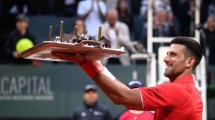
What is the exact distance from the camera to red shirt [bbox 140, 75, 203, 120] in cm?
416

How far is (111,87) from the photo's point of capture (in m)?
4.03

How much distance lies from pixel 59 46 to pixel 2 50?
8383mm

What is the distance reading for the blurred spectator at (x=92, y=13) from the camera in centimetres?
1159

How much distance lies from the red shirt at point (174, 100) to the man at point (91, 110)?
5.73m

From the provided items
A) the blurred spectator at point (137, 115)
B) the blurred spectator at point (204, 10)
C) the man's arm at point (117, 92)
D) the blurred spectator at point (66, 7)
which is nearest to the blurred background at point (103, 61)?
the blurred spectator at point (204, 10)

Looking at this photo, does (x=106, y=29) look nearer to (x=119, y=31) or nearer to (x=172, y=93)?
(x=119, y=31)

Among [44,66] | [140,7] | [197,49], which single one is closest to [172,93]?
[197,49]

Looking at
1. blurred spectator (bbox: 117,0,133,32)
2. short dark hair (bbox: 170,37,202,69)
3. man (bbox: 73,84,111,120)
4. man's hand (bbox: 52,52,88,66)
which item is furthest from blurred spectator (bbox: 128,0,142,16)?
man's hand (bbox: 52,52,88,66)

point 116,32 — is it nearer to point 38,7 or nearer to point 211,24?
point 211,24

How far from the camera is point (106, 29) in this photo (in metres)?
Answer: 11.3

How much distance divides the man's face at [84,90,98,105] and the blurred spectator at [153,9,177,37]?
1.60 m

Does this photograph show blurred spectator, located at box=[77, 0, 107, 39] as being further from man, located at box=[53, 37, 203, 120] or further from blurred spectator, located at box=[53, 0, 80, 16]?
man, located at box=[53, 37, 203, 120]

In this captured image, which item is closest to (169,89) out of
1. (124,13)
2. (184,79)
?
(184,79)

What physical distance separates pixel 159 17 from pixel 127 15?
4.00ft
